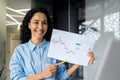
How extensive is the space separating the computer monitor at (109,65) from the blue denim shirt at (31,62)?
55cm

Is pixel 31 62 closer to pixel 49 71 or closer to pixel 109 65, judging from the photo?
pixel 49 71

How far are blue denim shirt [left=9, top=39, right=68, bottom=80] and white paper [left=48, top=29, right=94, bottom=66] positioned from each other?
0.14 ft

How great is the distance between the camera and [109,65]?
49cm

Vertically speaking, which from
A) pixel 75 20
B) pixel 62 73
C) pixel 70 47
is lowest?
pixel 62 73

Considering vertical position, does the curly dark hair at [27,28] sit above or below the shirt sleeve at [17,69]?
above

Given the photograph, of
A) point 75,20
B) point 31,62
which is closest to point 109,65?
point 31,62

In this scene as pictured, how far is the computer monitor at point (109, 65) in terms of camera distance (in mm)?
482

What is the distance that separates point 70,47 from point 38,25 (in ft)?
0.63

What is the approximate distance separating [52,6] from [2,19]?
90cm

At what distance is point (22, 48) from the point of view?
1062 millimetres

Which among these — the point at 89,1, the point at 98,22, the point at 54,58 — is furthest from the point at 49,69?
the point at 89,1

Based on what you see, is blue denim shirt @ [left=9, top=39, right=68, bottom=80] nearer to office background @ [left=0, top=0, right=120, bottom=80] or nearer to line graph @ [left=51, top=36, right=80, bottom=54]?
line graph @ [left=51, top=36, right=80, bottom=54]

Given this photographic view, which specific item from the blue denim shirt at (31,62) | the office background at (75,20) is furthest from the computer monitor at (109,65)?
the office background at (75,20)

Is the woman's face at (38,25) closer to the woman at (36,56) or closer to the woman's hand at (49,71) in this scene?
the woman at (36,56)
